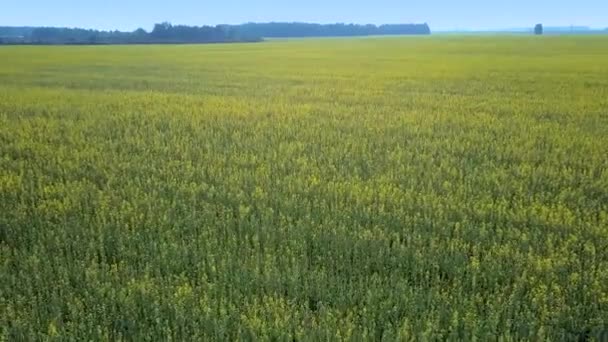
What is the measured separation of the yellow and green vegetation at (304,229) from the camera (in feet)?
15.1

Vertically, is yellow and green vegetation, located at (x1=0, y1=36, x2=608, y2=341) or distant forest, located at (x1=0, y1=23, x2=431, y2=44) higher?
distant forest, located at (x1=0, y1=23, x2=431, y2=44)

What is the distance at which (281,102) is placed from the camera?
59.2ft

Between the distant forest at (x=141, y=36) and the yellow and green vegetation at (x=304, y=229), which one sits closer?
the yellow and green vegetation at (x=304, y=229)

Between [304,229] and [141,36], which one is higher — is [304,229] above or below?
below

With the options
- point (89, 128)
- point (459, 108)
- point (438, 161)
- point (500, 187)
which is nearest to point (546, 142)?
point (438, 161)

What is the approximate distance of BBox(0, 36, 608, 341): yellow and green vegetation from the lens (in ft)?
15.1

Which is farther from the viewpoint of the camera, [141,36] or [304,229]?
[141,36]

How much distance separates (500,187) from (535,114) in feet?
27.1

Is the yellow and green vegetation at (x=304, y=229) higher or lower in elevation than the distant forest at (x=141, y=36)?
lower

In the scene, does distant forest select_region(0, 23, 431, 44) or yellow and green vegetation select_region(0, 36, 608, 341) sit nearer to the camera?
yellow and green vegetation select_region(0, 36, 608, 341)

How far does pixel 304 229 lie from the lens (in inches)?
251

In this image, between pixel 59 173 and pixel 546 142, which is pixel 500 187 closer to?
pixel 546 142

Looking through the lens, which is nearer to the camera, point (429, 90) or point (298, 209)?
point (298, 209)

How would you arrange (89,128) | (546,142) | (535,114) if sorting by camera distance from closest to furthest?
(546,142) < (89,128) < (535,114)
